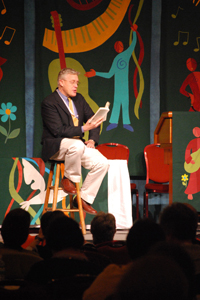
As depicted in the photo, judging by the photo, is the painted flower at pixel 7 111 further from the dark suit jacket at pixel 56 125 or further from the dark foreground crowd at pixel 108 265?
the dark foreground crowd at pixel 108 265

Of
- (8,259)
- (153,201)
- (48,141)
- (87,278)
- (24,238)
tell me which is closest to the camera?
(87,278)

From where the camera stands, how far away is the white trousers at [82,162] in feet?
10.6

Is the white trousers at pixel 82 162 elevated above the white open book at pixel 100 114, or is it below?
below

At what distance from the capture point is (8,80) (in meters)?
5.20

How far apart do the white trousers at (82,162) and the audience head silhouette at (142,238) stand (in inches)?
74.4

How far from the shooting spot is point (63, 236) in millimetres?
1391

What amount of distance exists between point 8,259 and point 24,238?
21 cm

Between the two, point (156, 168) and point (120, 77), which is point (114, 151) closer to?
point (156, 168)

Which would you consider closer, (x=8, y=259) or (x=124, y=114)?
(x=8, y=259)

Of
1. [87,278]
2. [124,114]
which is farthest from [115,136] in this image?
[87,278]

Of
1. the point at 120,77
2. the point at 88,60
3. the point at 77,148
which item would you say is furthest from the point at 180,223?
the point at 88,60

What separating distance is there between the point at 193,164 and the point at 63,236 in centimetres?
194

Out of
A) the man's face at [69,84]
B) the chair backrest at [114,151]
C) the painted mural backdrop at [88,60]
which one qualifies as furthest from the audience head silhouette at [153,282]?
the painted mural backdrop at [88,60]

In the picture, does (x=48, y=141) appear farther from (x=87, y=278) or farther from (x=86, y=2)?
(x=86, y=2)
